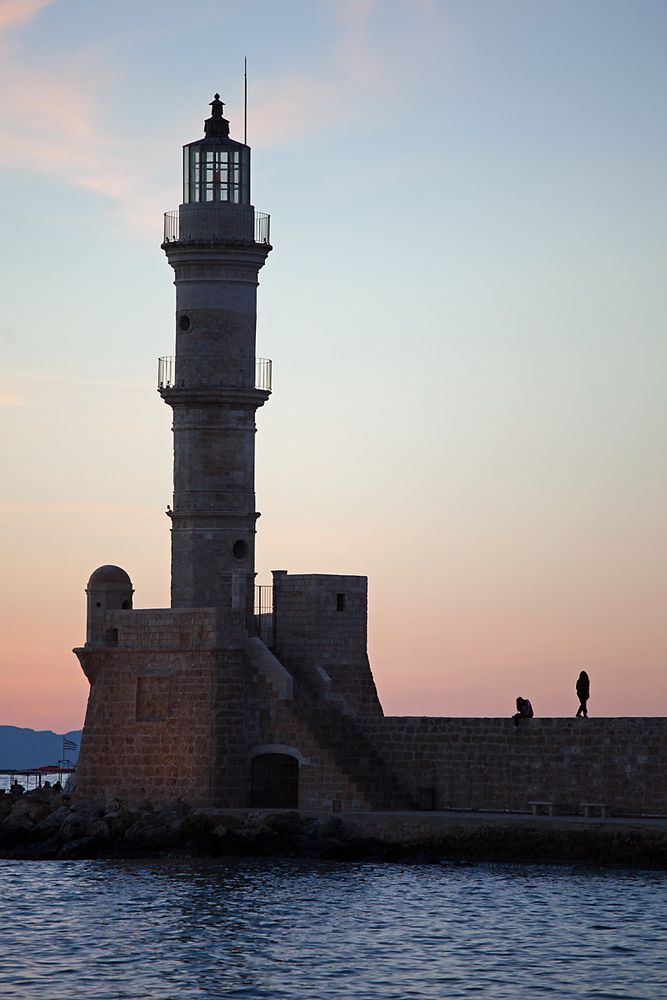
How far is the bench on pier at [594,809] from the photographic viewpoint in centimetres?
3622

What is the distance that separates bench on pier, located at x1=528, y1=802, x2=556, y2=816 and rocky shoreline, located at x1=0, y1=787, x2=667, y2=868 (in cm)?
57

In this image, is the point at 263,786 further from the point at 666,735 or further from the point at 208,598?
the point at 666,735

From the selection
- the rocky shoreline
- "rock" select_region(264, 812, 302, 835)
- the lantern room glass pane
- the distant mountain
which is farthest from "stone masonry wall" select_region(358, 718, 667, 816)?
the distant mountain

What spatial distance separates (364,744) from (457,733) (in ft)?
6.55

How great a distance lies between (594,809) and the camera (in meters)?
36.4

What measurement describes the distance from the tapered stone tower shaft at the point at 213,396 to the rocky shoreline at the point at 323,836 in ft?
19.6

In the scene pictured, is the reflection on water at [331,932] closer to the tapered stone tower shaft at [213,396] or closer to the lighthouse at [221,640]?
the lighthouse at [221,640]

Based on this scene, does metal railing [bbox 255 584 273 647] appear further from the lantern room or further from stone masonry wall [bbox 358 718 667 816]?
the lantern room

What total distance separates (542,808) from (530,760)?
2.85ft

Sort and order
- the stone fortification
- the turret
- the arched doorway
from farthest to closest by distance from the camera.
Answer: the turret → the stone fortification → the arched doorway

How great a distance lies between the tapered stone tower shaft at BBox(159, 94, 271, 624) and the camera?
1710 inches

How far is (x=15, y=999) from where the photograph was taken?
2672 cm

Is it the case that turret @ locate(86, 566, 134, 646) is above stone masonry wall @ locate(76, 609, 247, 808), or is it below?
above

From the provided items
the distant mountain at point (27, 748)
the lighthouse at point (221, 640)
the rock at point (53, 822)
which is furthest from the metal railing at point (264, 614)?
the distant mountain at point (27, 748)
